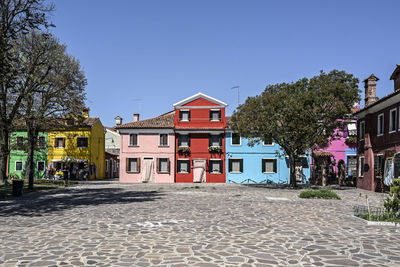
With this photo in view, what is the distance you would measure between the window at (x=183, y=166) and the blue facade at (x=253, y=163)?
431 cm

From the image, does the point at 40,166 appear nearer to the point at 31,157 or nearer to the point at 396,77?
the point at 31,157

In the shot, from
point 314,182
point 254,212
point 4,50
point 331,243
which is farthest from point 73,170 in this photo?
point 331,243

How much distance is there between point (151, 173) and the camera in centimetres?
4075

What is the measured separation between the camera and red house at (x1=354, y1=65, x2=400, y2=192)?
76.9 ft

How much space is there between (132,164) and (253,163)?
519 inches

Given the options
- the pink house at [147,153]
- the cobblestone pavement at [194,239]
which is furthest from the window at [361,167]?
the cobblestone pavement at [194,239]

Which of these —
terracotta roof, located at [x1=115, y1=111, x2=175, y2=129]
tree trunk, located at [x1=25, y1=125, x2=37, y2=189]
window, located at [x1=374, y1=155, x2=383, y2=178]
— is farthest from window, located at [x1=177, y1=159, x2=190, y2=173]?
window, located at [x1=374, y1=155, x2=383, y2=178]

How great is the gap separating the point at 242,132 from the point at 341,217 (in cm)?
1798

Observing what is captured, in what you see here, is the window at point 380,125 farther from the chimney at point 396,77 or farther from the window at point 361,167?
the window at point 361,167

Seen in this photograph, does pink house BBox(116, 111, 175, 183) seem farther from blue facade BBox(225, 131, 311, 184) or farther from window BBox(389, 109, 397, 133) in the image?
window BBox(389, 109, 397, 133)

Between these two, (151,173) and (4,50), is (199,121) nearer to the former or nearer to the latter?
(151,173)

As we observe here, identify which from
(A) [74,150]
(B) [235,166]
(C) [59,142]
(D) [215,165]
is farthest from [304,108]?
(C) [59,142]

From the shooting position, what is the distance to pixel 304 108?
1061 inches

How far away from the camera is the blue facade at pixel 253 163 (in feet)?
132
